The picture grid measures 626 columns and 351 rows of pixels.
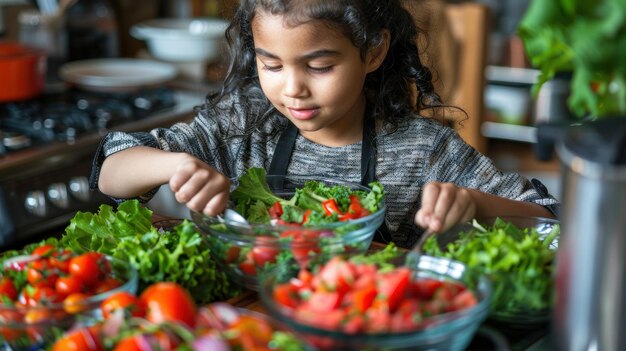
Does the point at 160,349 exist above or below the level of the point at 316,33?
below

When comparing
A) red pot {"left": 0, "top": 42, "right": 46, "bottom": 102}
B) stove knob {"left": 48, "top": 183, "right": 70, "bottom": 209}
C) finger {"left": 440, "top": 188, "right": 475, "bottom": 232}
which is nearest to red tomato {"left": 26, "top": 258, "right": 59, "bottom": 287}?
finger {"left": 440, "top": 188, "right": 475, "bottom": 232}

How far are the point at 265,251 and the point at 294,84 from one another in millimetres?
401

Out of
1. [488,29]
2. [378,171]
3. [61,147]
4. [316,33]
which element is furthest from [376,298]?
[488,29]

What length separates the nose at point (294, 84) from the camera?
1.42 meters

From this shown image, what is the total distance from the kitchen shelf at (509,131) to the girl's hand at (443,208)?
347 cm

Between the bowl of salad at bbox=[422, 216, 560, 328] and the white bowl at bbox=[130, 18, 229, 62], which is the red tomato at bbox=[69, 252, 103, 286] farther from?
the white bowl at bbox=[130, 18, 229, 62]

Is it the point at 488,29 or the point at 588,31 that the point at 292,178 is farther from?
the point at 488,29

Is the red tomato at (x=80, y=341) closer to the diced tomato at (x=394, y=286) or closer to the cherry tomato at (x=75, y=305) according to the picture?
the cherry tomato at (x=75, y=305)

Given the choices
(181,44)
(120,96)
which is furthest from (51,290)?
(181,44)

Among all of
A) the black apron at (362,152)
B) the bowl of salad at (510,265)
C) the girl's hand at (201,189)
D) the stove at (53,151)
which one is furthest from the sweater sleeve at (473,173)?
the stove at (53,151)

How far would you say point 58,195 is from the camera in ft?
7.83

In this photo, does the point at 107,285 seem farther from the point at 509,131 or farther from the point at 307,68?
the point at 509,131

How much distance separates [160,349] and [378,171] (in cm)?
94

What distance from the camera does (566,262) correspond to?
0.86 m
